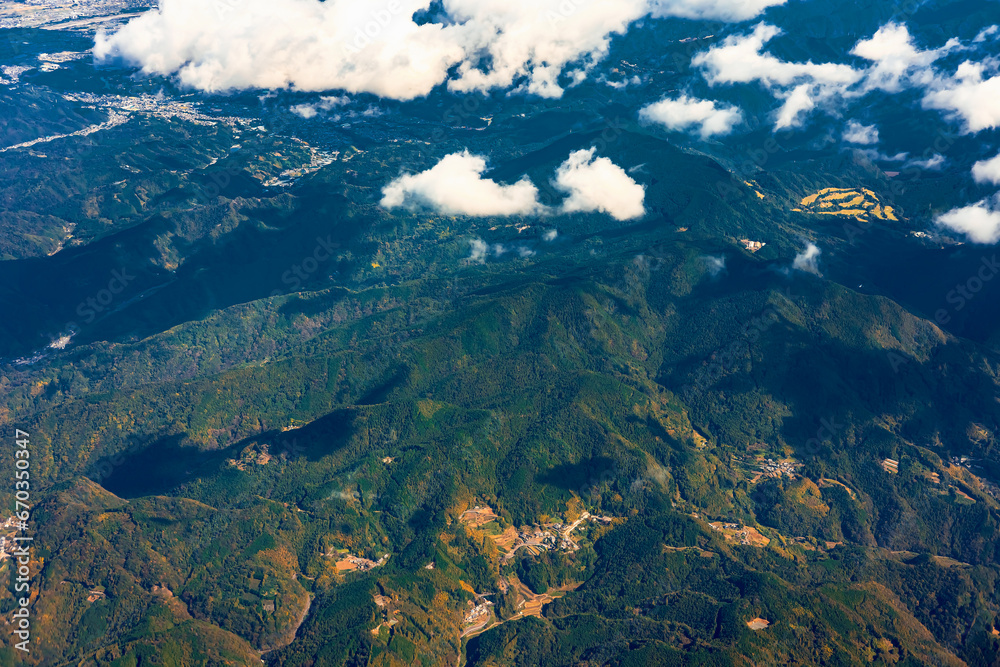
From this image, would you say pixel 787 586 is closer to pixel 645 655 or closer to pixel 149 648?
pixel 645 655

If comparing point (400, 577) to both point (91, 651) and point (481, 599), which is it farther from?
point (91, 651)

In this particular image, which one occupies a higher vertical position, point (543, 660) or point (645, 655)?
point (645, 655)

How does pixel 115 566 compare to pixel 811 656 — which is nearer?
pixel 811 656

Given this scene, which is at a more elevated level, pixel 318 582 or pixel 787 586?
pixel 787 586

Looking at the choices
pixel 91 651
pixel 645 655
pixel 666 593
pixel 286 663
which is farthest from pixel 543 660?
pixel 91 651

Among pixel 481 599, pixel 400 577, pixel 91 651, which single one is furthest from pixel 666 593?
pixel 91 651

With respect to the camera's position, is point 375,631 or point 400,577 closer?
point 375,631

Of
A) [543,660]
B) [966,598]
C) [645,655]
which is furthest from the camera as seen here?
[966,598]

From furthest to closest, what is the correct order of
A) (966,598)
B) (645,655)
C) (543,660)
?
(966,598)
(543,660)
(645,655)
